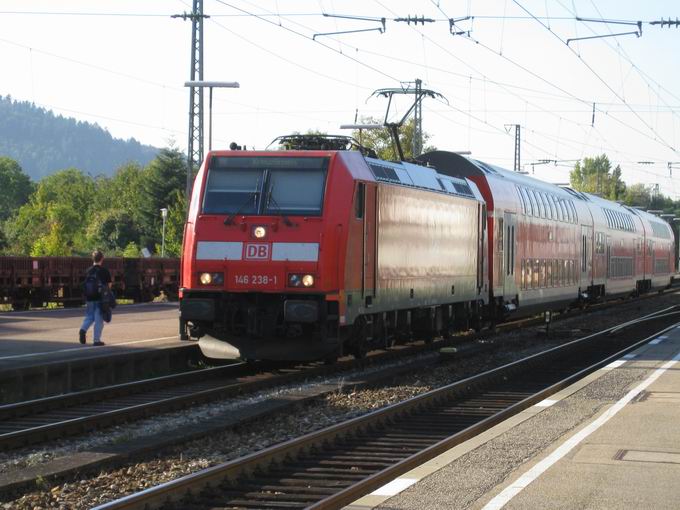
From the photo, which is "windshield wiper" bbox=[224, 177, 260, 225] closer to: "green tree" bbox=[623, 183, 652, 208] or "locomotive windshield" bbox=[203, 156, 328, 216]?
"locomotive windshield" bbox=[203, 156, 328, 216]

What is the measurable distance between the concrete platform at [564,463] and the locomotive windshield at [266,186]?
528cm

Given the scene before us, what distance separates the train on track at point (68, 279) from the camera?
112 feet

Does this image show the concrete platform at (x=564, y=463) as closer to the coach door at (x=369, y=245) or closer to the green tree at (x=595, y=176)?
the coach door at (x=369, y=245)

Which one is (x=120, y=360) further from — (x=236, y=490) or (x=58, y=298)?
(x=58, y=298)

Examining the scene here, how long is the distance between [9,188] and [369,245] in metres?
183

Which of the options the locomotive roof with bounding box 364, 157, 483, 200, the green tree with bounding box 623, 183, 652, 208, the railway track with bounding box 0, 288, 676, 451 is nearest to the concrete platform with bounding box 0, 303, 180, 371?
the railway track with bounding box 0, 288, 676, 451

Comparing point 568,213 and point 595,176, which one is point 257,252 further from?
point 595,176

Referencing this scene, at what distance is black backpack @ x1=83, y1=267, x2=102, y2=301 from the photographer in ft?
62.4

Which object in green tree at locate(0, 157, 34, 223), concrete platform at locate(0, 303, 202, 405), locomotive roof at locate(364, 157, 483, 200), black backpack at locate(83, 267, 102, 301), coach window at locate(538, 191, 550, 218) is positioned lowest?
concrete platform at locate(0, 303, 202, 405)

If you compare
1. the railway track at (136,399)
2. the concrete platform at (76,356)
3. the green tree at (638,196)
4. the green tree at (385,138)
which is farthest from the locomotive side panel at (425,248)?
the green tree at (638,196)

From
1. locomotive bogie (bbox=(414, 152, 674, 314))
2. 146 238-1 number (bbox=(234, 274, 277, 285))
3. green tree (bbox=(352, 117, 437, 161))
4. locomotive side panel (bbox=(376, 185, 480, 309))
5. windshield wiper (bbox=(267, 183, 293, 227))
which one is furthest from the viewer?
green tree (bbox=(352, 117, 437, 161))

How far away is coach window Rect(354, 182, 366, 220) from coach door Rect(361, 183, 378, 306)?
0.11m

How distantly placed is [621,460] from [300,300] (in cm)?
806

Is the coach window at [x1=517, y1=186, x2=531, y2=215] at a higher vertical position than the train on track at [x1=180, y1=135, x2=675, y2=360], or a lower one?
higher
